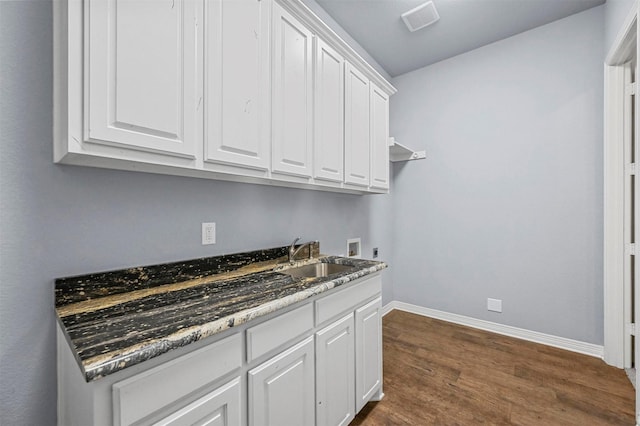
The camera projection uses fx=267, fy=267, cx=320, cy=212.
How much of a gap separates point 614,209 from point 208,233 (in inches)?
117

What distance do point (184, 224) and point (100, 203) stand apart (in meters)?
0.36

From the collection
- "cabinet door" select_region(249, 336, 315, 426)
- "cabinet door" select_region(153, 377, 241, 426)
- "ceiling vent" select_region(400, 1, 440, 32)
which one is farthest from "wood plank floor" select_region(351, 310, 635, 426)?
"ceiling vent" select_region(400, 1, 440, 32)

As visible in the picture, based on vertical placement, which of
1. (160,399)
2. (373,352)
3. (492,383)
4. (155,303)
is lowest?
(492,383)

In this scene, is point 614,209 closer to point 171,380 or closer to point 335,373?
point 335,373

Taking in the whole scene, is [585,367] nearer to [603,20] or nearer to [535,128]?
[535,128]

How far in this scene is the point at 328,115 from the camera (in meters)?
1.82

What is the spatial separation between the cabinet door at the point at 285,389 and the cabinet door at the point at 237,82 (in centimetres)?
89

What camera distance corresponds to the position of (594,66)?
225cm

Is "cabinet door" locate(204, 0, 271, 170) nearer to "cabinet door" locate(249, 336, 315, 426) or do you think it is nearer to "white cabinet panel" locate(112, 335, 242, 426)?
"white cabinet panel" locate(112, 335, 242, 426)

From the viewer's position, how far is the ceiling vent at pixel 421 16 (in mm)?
2213

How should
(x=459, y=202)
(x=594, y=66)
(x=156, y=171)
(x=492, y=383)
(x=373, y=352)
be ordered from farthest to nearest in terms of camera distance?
(x=459, y=202), (x=594, y=66), (x=492, y=383), (x=373, y=352), (x=156, y=171)

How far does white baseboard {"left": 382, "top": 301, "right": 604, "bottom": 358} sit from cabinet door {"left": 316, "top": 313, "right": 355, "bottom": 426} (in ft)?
5.89

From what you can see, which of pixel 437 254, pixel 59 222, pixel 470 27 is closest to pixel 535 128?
pixel 470 27

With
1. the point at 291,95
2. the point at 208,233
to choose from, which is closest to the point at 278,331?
the point at 208,233
